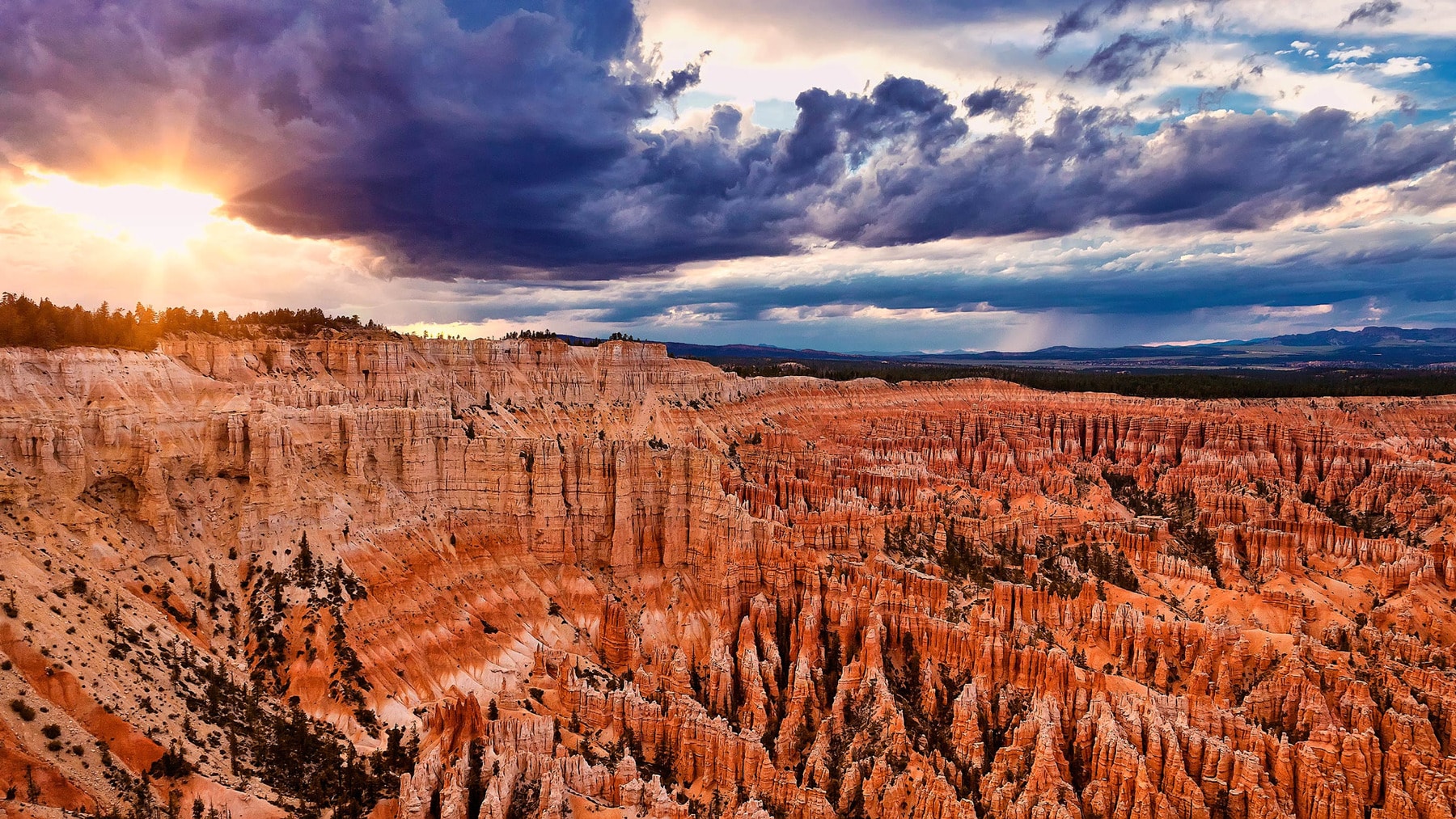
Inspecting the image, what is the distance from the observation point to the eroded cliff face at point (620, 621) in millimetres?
35875

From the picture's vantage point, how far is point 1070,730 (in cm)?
4266

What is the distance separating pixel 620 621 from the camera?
56.6 metres

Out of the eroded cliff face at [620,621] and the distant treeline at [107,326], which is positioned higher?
the distant treeline at [107,326]

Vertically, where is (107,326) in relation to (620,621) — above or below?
above

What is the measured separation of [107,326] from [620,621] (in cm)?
3707

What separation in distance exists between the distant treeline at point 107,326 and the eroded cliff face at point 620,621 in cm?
249

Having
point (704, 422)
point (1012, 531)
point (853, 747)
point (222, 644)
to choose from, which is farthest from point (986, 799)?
point (704, 422)

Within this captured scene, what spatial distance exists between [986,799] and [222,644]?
37.5 m

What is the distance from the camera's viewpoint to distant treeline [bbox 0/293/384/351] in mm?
47656

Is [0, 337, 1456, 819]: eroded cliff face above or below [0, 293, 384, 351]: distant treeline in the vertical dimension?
below

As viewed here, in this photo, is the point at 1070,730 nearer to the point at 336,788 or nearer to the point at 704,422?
the point at 336,788

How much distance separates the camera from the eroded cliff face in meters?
35.9

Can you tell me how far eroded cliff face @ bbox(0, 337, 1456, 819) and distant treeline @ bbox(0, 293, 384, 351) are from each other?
249 centimetres

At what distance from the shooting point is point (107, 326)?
171 feet
